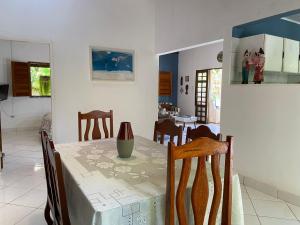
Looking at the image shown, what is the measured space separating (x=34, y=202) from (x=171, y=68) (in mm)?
7896

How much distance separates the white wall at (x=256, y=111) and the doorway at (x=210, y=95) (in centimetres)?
491

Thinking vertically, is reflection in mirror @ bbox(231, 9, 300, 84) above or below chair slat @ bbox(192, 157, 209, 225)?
above

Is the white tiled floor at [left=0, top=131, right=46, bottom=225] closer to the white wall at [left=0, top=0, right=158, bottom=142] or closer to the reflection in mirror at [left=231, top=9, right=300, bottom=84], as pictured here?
the white wall at [left=0, top=0, right=158, bottom=142]

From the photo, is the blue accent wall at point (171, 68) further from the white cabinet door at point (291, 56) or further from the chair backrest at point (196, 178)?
the chair backrest at point (196, 178)

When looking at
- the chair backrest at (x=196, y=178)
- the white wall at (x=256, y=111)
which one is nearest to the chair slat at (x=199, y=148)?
the chair backrest at (x=196, y=178)

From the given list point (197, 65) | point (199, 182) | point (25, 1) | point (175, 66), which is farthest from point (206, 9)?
point (175, 66)

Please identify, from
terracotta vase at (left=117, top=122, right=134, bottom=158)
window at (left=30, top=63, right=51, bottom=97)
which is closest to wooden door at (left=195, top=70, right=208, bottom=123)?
window at (left=30, top=63, right=51, bottom=97)

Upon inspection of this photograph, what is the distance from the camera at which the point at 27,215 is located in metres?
2.19

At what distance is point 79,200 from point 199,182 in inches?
24.5

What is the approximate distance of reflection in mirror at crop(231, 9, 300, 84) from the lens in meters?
2.78

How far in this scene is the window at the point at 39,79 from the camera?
634 cm

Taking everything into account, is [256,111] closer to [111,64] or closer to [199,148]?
[199,148]

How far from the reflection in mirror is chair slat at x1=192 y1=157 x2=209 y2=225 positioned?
2.13 meters

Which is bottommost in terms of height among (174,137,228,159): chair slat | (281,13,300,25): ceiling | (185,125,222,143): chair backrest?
(185,125,222,143): chair backrest
